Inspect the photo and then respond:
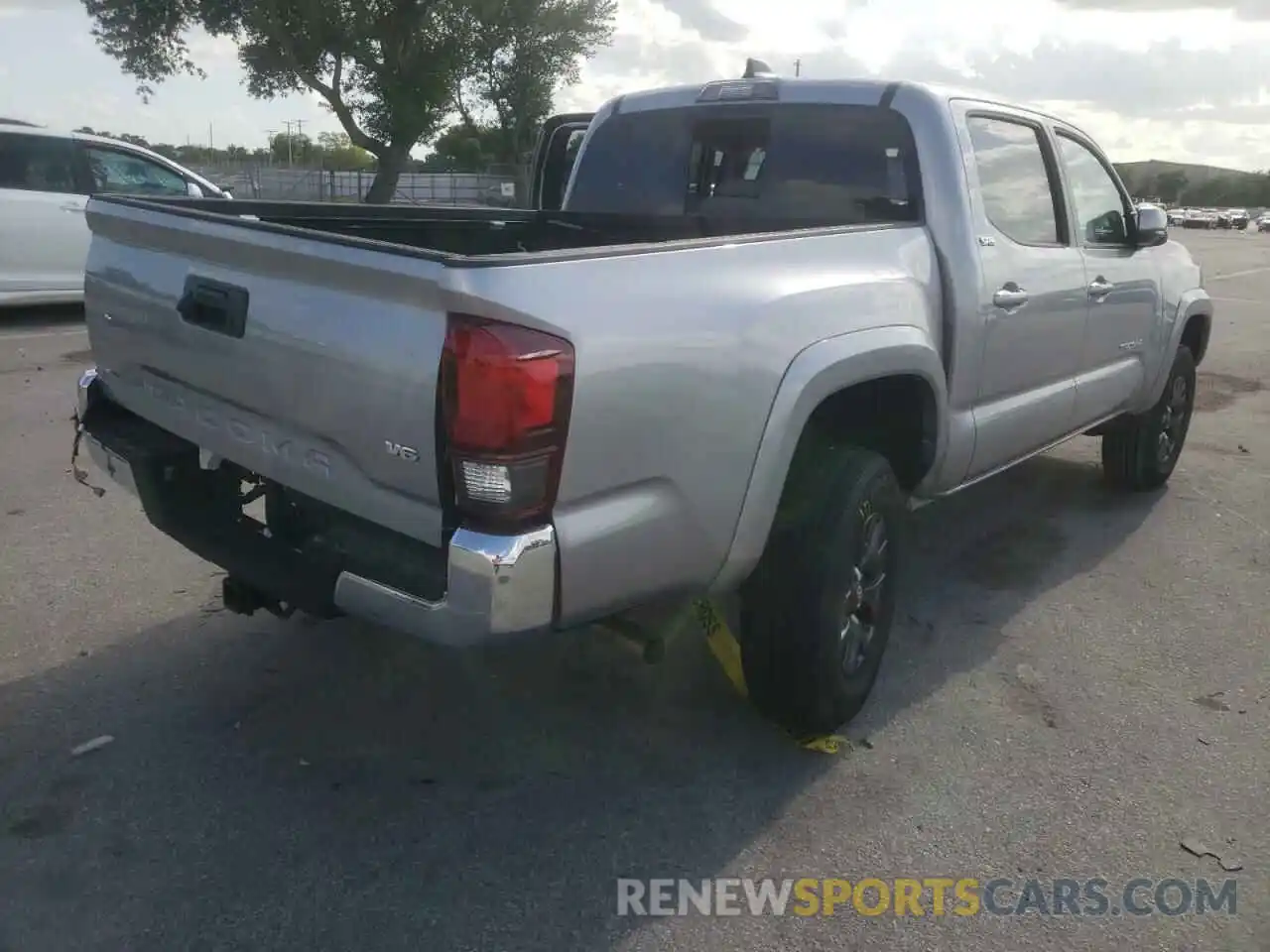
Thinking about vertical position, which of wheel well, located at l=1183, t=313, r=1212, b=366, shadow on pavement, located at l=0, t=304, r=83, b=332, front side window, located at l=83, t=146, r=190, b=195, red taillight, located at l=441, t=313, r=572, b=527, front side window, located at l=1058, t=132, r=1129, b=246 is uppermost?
front side window, located at l=1058, t=132, r=1129, b=246

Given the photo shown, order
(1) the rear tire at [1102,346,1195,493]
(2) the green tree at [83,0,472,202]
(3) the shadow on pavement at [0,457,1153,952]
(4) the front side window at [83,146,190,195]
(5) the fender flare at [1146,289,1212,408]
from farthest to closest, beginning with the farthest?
(2) the green tree at [83,0,472,202], (4) the front side window at [83,146,190,195], (1) the rear tire at [1102,346,1195,493], (5) the fender flare at [1146,289,1212,408], (3) the shadow on pavement at [0,457,1153,952]

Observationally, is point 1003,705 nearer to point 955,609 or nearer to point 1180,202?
point 955,609

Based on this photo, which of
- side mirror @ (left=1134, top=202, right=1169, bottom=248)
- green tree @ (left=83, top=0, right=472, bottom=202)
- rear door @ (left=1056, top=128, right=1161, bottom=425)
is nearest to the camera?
rear door @ (left=1056, top=128, right=1161, bottom=425)

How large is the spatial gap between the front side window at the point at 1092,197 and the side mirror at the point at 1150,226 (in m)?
0.08

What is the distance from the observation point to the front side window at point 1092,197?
485 cm

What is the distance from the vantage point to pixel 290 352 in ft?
8.69

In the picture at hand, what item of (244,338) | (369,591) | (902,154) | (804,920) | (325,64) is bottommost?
(804,920)

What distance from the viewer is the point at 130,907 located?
103 inches

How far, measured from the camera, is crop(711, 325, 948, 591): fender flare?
2879 millimetres

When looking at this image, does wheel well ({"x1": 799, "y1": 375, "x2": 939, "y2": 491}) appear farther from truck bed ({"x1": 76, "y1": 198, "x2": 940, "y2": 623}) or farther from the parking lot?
the parking lot

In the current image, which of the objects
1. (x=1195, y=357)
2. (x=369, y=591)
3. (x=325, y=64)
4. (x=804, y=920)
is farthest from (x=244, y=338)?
(x=325, y=64)

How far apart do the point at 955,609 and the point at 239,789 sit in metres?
2.77

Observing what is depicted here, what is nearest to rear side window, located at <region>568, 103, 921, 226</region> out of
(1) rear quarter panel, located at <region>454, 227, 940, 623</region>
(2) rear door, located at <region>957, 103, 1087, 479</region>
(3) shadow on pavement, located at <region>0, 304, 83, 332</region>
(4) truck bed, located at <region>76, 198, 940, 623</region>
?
(2) rear door, located at <region>957, 103, 1087, 479</region>

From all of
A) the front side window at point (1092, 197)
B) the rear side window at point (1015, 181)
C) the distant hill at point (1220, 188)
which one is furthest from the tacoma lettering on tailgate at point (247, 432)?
the distant hill at point (1220, 188)
